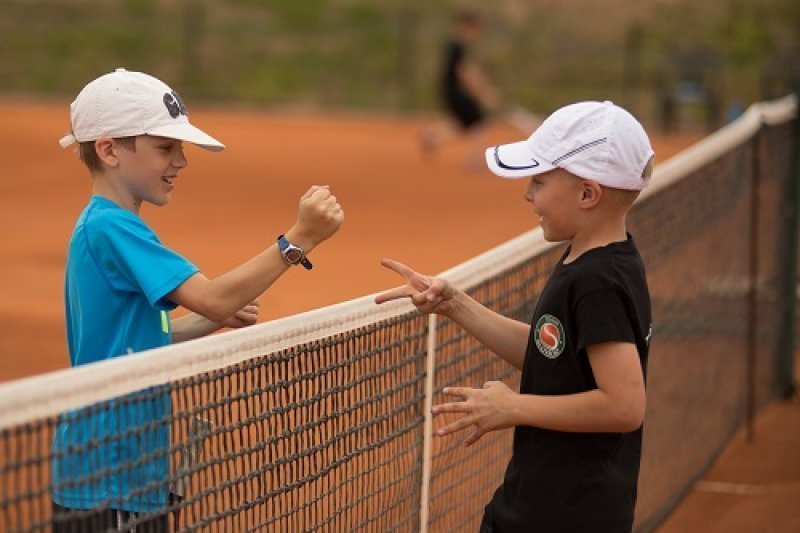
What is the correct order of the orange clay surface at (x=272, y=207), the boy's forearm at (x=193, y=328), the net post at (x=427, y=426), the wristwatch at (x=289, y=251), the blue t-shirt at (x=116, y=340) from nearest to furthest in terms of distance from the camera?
the blue t-shirt at (x=116, y=340) → the wristwatch at (x=289, y=251) → the boy's forearm at (x=193, y=328) → the net post at (x=427, y=426) → the orange clay surface at (x=272, y=207)

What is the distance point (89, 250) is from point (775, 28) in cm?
3322

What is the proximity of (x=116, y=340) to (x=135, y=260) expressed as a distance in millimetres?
245

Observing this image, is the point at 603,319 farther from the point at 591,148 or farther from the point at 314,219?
the point at 314,219

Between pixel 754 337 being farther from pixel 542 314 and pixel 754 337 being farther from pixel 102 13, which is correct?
pixel 102 13

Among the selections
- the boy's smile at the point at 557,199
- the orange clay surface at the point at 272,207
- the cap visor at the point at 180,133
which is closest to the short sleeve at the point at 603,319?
the boy's smile at the point at 557,199

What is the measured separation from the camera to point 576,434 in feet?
13.1

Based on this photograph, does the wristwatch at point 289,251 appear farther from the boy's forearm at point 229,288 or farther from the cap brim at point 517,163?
the cap brim at point 517,163

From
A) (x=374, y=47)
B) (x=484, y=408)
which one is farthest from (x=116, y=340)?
(x=374, y=47)

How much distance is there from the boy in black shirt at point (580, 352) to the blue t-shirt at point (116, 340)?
0.75m

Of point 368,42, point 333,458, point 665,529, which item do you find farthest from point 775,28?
point 333,458

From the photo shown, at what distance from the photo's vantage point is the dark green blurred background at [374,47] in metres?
33.6

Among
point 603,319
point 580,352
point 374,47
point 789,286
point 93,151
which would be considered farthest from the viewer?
point 374,47

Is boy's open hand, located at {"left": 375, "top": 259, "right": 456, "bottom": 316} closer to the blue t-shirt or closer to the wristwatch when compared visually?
the wristwatch

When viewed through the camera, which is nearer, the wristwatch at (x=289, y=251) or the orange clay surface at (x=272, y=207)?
the wristwatch at (x=289, y=251)
